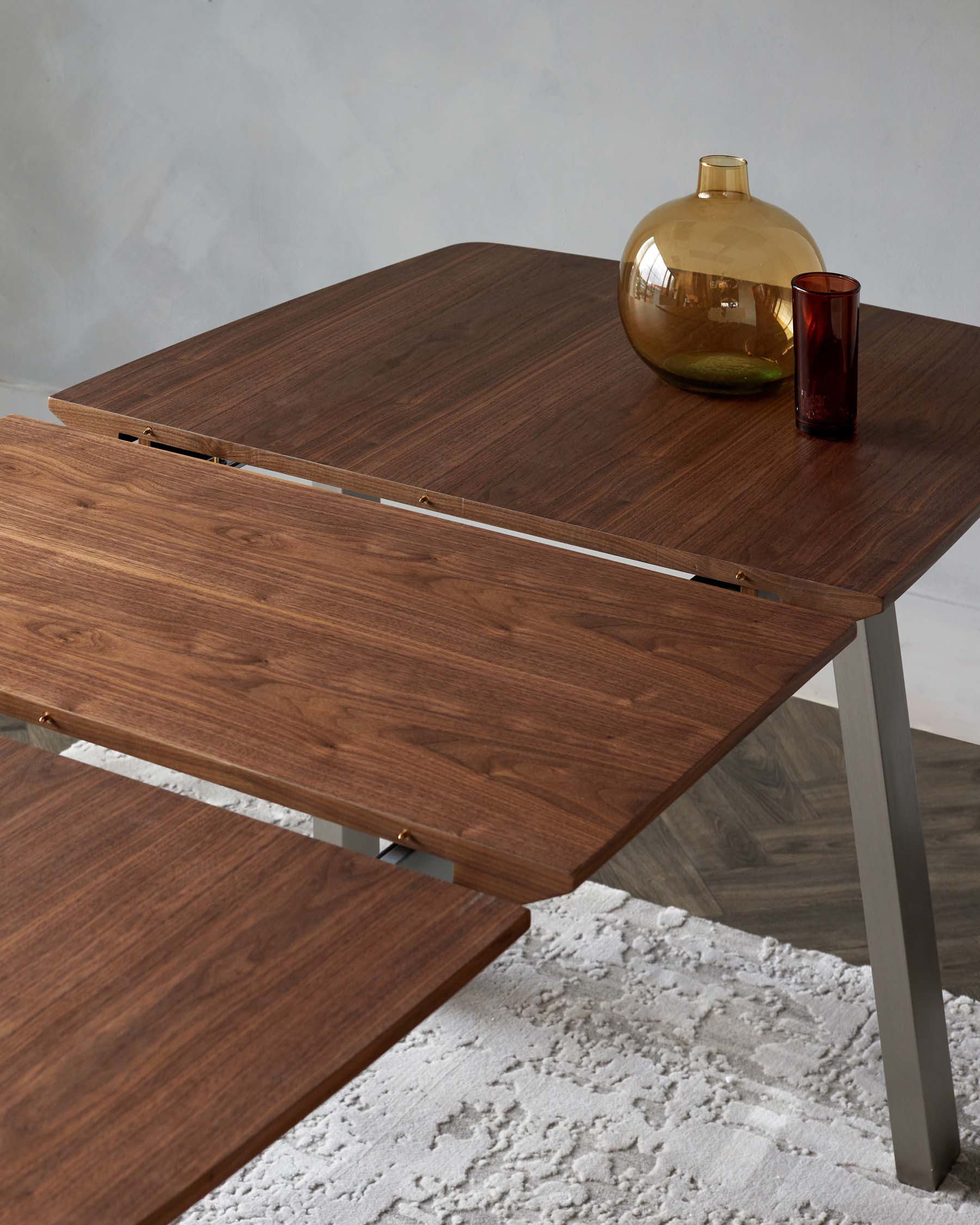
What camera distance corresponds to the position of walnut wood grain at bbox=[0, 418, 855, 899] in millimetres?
906

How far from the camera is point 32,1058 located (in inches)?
28.2

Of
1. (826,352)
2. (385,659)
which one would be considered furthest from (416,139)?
(385,659)

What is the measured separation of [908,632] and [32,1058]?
2330mm

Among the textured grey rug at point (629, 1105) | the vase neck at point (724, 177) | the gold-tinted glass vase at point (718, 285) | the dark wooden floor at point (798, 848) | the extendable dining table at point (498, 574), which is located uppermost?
the vase neck at point (724, 177)

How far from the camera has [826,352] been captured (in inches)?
53.8

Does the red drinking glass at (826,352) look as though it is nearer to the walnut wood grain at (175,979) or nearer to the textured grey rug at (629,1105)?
the walnut wood grain at (175,979)

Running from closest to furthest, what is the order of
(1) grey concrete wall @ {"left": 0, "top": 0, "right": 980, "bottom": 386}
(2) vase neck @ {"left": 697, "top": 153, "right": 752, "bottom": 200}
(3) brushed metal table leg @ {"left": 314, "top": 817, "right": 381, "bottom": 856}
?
1. (2) vase neck @ {"left": 697, "top": 153, "right": 752, "bottom": 200}
2. (3) brushed metal table leg @ {"left": 314, "top": 817, "right": 381, "bottom": 856}
3. (1) grey concrete wall @ {"left": 0, "top": 0, "right": 980, "bottom": 386}

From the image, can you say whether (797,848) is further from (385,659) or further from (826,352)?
(385,659)

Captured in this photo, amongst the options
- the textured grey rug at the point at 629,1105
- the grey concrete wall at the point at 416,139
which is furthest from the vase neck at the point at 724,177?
the grey concrete wall at the point at 416,139

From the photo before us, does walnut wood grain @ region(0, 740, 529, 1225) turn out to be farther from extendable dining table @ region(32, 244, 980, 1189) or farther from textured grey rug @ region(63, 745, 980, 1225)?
textured grey rug @ region(63, 745, 980, 1225)

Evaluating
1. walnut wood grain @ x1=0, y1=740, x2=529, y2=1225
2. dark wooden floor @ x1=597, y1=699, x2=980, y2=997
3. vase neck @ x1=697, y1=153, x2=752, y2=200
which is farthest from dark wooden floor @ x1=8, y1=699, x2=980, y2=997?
walnut wood grain @ x1=0, y1=740, x2=529, y2=1225

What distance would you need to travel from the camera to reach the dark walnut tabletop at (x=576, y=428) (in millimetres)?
1225

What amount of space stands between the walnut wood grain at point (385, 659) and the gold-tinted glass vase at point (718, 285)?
360 mm

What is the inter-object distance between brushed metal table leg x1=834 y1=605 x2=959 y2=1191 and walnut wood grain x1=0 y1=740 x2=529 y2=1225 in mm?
694
